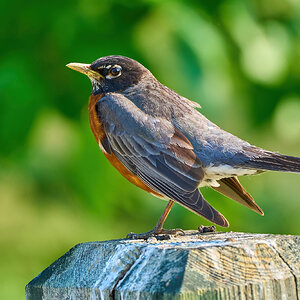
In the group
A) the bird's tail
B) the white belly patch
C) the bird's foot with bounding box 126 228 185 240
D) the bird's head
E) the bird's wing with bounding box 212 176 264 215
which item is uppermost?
the bird's head

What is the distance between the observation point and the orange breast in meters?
4.18

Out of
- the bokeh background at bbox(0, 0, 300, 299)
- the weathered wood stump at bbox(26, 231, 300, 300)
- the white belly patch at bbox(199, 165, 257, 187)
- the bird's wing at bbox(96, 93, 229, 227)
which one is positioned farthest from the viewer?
the bokeh background at bbox(0, 0, 300, 299)

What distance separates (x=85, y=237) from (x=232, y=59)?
2008mm

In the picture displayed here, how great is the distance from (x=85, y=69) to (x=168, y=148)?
87cm

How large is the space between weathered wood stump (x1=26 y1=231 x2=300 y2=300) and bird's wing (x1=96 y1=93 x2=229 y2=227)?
1.30m

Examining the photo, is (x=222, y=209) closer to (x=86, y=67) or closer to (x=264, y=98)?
(x=264, y=98)

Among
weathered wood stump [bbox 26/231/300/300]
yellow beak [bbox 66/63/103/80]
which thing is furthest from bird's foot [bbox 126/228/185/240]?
yellow beak [bbox 66/63/103/80]

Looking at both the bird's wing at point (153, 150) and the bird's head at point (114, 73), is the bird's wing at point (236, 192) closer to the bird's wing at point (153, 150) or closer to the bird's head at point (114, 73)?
the bird's wing at point (153, 150)

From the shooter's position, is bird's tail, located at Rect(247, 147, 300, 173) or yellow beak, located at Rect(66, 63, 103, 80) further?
yellow beak, located at Rect(66, 63, 103, 80)

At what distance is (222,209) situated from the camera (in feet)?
16.5

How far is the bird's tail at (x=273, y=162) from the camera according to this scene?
391 centimetres

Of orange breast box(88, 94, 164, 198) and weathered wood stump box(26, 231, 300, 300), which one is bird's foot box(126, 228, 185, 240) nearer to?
orange breast box(88, 94, 164, 198)

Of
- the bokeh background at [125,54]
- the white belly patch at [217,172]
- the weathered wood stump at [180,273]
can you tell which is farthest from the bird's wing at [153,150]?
the weathered wood stump at [180,273]

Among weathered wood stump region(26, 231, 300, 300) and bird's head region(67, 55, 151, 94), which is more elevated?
bird's head region(67, 55, 151, 94)
